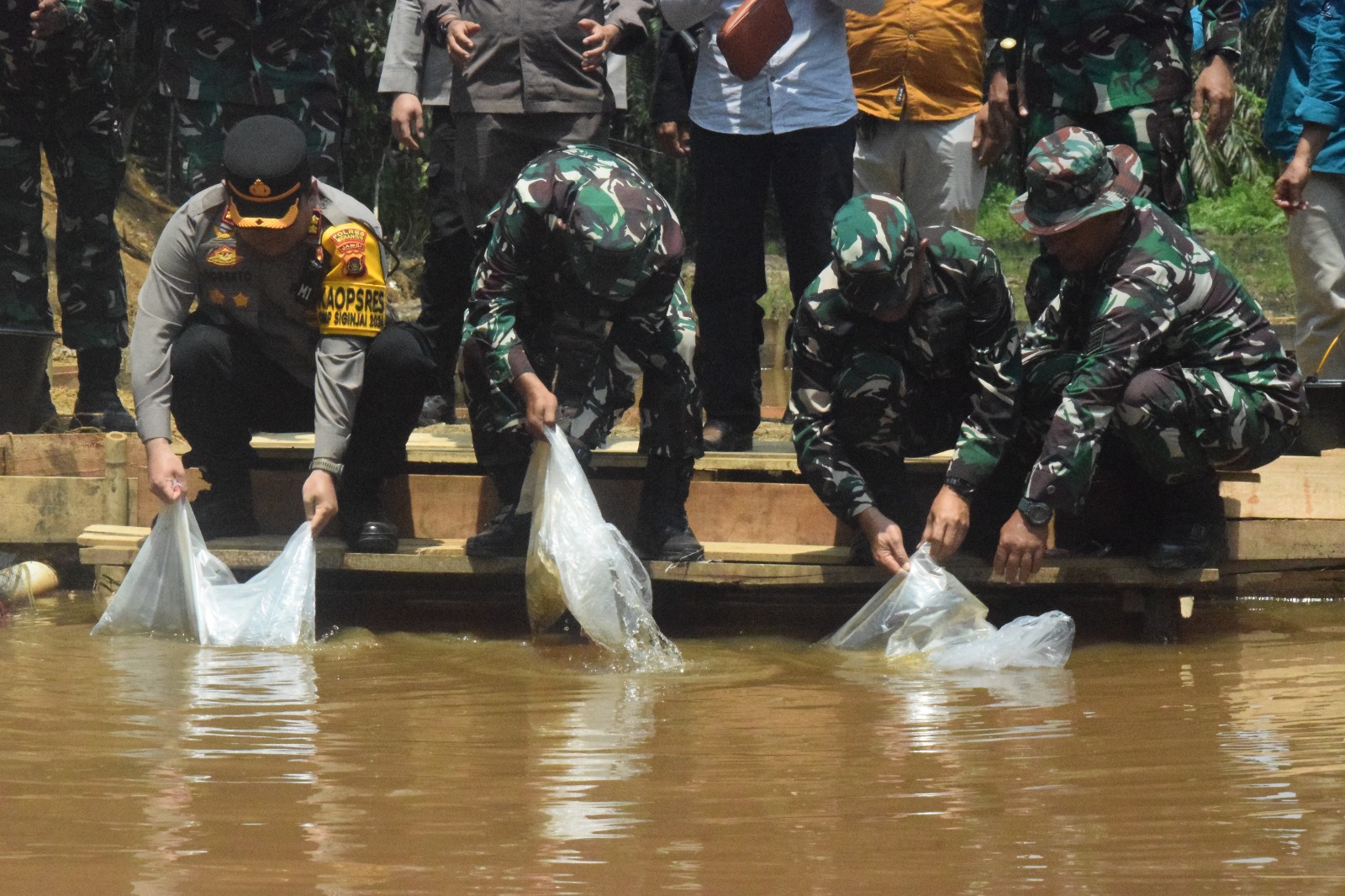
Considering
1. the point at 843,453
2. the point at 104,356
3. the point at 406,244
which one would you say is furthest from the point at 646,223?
the point at 406,244

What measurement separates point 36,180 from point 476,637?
8.54 feet

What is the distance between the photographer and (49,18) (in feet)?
18.7

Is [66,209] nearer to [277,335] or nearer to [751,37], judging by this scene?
[277,335]

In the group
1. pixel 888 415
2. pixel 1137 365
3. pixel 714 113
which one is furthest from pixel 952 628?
pixel 714 113

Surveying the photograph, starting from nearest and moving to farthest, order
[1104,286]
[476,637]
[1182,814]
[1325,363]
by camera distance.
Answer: [1182,814] → [1104,286] → [476,637] → [1325,363]

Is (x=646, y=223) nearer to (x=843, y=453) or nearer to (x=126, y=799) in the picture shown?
(x=843, y=453)

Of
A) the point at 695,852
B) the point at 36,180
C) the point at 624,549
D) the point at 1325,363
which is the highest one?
the point at 36,180

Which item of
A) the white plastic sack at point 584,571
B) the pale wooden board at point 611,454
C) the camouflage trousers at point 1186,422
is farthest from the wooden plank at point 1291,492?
the white plastic sack at point 584,571

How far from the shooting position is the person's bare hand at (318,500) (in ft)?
15.0

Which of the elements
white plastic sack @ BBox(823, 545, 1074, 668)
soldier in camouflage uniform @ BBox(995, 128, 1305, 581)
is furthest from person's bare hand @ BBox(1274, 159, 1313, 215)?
white plastic sack @ BBox(823, 545, 1074, 668)

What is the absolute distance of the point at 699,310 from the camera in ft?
17.6

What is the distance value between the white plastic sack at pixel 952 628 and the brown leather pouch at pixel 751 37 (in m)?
1.67

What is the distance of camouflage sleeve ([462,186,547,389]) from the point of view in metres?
4.56

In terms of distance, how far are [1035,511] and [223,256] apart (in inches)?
93.2
